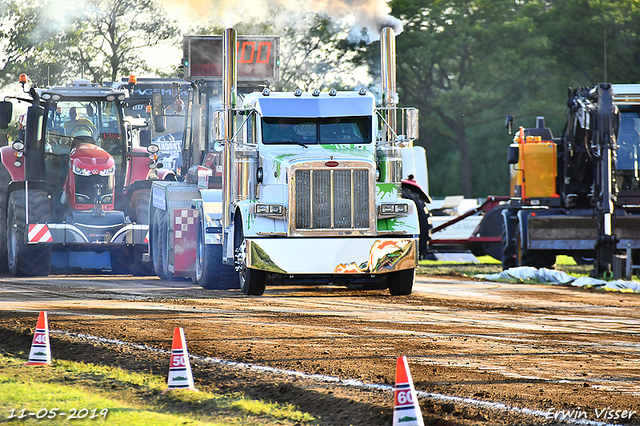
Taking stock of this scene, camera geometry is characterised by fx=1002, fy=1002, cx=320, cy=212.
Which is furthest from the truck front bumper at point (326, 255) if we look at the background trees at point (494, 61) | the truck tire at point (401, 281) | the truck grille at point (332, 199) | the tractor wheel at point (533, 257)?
the background trees at point (494, 61)

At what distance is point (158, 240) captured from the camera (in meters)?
17.9

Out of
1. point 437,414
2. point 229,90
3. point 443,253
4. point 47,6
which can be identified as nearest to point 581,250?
point 443,253

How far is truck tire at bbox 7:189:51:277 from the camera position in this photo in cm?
1814

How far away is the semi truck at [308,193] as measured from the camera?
1326cm

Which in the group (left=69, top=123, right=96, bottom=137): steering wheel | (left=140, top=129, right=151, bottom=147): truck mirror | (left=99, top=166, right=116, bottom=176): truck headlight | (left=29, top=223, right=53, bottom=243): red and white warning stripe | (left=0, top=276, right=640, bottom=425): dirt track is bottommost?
(left=0, top=276, right=640, bottom=425): dirt track

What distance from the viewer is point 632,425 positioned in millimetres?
6043

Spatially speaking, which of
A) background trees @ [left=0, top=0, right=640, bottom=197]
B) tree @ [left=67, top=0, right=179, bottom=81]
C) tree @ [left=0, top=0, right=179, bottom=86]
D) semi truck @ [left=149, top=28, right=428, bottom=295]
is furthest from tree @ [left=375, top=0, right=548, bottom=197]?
semi truck @ [left=149, top=28, right=428, bottom=295]

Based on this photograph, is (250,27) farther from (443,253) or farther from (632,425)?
(632,425)

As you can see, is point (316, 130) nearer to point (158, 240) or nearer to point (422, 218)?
point (158, 240)

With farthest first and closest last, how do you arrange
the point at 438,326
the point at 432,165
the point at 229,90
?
the point at 432,165
the point at 229,90
the point at 438,326

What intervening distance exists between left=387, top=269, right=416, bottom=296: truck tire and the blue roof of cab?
2.33 m

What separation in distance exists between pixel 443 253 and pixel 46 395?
18.1m

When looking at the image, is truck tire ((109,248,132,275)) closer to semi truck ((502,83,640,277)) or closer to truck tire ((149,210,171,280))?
truck tire ((149,210,171,280))

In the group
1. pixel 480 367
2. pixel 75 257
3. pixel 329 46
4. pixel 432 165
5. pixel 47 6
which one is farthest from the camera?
pixel 432 165
